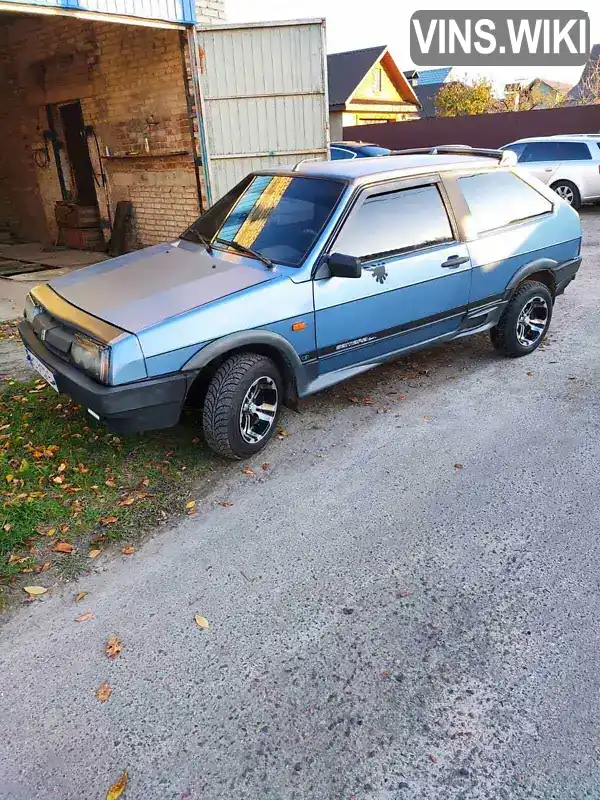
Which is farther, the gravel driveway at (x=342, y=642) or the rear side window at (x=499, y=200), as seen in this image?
the rear side window at (x=499, y=200)

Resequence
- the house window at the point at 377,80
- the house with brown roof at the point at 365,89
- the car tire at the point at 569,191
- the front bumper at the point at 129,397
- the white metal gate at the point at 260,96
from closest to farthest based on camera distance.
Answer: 1. the front bumper at the point at 129,397
2. the white metal gate at the point at 260,96
3. the car tire at the point at 569,191
4. the house with brown roof at the point at 365,89
5. the house window at the point at 377,80

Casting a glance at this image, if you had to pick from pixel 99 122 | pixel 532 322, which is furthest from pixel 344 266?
pixel 99 122

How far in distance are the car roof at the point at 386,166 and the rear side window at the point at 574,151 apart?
9517 mm

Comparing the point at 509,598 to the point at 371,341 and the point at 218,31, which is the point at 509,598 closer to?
the point at 371,341

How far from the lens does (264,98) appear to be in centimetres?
850

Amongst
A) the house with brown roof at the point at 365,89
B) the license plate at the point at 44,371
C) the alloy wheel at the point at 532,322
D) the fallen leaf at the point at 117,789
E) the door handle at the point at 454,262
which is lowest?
the fallen leaf at the point at 117,789

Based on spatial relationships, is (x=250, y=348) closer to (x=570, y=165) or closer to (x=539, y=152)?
(x=570, y=165)

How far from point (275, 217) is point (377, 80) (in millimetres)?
31568

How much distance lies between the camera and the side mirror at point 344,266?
3712 mm

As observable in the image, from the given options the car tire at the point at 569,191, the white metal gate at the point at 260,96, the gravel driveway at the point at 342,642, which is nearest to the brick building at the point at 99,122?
the white metal gate at the point at 260,96

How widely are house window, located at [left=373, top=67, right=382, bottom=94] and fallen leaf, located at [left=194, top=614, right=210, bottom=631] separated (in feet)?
110

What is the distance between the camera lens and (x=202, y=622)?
8.78ft

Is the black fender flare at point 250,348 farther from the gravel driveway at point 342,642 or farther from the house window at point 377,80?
the house window at point 377,80

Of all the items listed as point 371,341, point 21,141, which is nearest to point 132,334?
point 371,341
